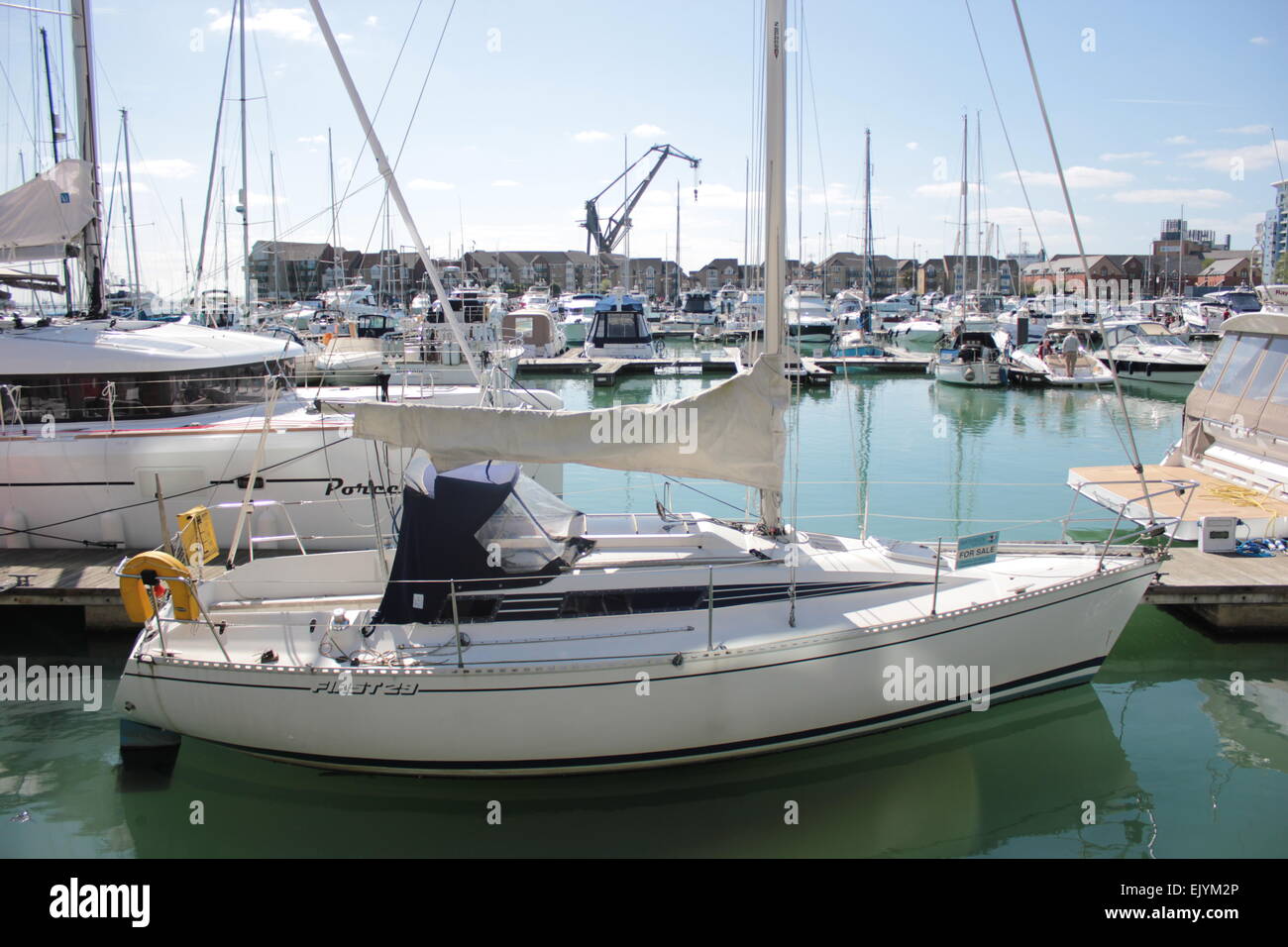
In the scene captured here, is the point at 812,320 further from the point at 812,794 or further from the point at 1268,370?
the point at 812,794

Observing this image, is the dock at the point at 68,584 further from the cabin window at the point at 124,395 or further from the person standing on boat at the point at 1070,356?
the person standing on boat at the point at 1070,356

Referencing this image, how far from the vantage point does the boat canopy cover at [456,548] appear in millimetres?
7148

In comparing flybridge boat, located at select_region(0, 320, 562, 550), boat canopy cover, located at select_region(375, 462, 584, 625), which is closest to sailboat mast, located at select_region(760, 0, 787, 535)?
boat canopy cover, located at select_region(375, 462, 584, 625)

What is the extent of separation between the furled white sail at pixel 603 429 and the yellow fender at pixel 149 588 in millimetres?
1824

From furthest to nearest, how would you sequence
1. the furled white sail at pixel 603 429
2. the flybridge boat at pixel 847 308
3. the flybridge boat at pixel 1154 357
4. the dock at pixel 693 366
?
1. the flybridge boat at pixel 847 308
2. the dock at pixel 693 366
3. the flybridge boat at pixel 1154 357
4. the furled white sail at pixel 603 429

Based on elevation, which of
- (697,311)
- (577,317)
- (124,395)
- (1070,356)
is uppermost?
→ (697,311)

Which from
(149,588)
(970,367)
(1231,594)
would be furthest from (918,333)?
(149,588)

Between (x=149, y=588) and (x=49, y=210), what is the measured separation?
8.76 meters

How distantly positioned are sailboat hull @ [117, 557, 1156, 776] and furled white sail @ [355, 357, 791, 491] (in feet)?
4.48

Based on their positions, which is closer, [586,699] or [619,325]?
[586,699]

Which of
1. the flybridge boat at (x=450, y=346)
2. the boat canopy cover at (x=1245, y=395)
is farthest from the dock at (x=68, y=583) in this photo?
the boat canopy cover at (x=1245, y=395)

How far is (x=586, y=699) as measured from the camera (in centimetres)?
654
